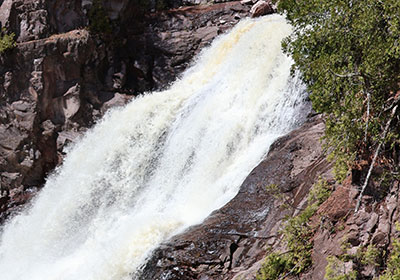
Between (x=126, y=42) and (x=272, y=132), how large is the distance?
8238 mm

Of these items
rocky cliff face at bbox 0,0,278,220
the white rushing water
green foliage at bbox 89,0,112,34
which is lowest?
the white rushing water

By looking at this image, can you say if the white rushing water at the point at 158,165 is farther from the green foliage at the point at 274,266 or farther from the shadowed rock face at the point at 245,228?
the green foliage at the point at 274,266

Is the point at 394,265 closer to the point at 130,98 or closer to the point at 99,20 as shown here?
the point at 130,98

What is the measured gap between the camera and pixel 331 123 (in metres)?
6.79

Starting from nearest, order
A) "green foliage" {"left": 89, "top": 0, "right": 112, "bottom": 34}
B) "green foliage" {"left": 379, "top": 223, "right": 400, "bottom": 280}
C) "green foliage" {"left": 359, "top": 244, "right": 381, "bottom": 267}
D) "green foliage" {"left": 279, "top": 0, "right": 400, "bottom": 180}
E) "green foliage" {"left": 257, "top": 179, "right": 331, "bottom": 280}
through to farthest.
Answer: "green foliage" {"left": 379, "top": 223, "right": 400, "bottom": 280}
"green foliage" {"left": 359, "top": 244, "right": 381, "bottom": 267}
"green foliage" {"left": 279, "top": 0, "right": 400, "bottom": 180}
"green foliage" {"left": 257, "top": 179, "right": 331, "bottom": 280}
"green foliage" {"left": 89, "top": 0, "right": 112, "bottom": 34}

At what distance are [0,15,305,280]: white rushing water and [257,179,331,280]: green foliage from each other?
2121mm

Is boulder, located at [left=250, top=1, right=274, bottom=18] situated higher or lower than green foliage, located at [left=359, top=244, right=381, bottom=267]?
higher

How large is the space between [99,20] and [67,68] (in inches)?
85.4

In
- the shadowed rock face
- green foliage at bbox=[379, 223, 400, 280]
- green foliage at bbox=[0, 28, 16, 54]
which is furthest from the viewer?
green foliage at bbox=[0, 28, 16, 54]

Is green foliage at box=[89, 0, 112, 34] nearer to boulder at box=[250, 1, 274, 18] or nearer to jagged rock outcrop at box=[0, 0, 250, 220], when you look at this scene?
jagged rock outcrop at box=[0, 0, 250, 220]

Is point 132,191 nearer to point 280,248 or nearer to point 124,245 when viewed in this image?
point 124,245

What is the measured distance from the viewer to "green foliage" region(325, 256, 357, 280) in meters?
5.99

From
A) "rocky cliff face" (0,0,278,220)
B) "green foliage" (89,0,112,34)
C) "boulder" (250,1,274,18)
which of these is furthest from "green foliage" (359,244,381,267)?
"green foliage" (89,0,112,34)

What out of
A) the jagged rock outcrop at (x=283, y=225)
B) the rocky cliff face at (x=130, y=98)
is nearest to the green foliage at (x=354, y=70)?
the jagged rock outcrop at (x=283, y=225)
